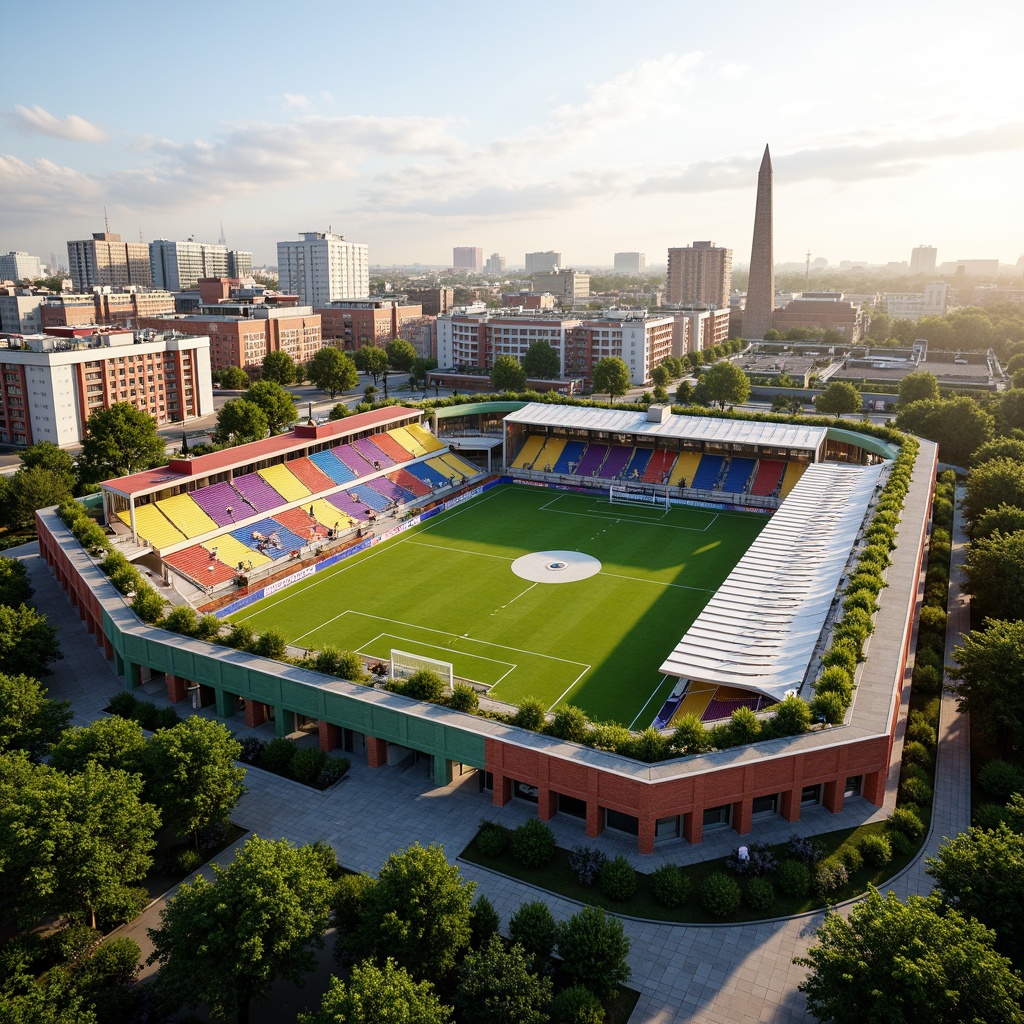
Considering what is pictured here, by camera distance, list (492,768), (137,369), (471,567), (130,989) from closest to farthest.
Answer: (130,989) < (492,768) < (471,567) < (137,369)

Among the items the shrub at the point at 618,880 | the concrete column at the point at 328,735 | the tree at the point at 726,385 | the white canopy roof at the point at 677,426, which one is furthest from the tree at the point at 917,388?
the shrub at the point at 618,880

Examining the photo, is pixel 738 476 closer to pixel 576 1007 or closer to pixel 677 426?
pixel 677 426

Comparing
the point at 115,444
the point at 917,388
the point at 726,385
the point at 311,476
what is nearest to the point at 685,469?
the point at 311,476

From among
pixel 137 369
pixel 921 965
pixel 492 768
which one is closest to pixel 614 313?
pixel 137 369

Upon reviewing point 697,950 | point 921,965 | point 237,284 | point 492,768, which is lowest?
point 697,950

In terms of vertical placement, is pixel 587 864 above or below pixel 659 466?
below

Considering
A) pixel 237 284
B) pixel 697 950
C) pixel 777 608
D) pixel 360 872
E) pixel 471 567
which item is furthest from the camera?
pixel 237 284

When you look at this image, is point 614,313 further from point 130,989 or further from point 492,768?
point 130,989

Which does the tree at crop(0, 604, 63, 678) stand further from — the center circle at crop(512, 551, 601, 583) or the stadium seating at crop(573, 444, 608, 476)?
the stadium seating at crop(573, 444, 608, 476)
